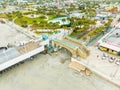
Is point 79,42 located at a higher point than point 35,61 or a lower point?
higher

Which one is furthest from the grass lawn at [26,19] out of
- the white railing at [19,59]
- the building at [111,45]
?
the building at [111,45]

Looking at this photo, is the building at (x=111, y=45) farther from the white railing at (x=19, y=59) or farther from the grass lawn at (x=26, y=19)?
the grass lawn at (x=26, y=19)

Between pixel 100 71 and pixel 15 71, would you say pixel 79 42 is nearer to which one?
pixel 100 71

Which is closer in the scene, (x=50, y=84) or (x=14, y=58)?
(x=50, y=84)

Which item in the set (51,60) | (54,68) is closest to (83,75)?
(54,68)

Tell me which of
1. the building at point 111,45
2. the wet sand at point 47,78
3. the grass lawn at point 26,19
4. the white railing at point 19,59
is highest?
the grass lawn at point 26,19

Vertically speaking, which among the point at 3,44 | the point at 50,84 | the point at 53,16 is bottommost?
the point at 50,84

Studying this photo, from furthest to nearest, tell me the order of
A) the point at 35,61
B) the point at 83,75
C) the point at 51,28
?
1. the point at 51,28
2. the point at 35,61
3. the point at 83,75

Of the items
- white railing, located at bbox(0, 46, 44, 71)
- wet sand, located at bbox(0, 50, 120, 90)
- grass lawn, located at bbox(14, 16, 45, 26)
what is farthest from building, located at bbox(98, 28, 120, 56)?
grass lawn, located at bbox(14, 16, 45, 26)
